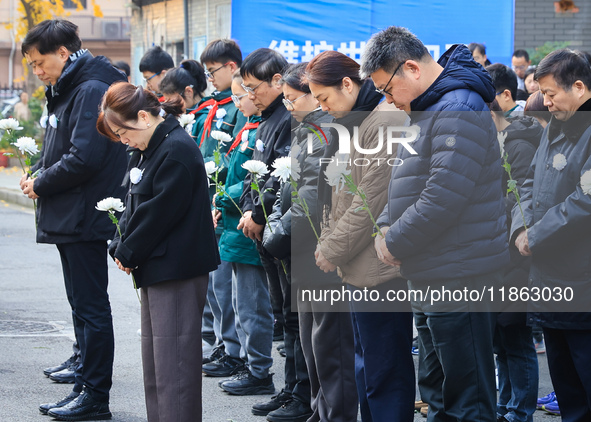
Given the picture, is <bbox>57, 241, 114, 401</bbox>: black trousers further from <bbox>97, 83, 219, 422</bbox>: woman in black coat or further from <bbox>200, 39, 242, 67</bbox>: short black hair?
<bbox>200, 39, 242, 67</bbox>: short black hair

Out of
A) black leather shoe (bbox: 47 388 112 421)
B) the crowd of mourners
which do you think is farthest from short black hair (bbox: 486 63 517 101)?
black leather shoe (bbox: 47 388 112 421)

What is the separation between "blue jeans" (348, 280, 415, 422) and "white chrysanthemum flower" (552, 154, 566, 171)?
0.94 meters

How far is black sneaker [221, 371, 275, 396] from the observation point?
5.66 m

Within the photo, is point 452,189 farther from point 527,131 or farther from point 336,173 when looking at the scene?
point 527,131

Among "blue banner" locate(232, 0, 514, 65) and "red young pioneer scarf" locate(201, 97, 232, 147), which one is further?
"blue banner" locate(232, 0, 514, 65)

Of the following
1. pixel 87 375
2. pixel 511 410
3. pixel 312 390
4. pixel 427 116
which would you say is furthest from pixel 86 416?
pixel 427 116

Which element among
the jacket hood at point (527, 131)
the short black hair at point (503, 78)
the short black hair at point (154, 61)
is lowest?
the jacket hood at point (527, 131)

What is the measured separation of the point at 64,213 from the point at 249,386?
64.0 inches

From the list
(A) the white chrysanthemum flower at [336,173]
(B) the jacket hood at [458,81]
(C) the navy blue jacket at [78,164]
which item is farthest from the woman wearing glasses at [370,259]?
(C) the navy blue jacket at [78,164]

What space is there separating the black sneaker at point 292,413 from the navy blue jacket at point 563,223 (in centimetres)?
159

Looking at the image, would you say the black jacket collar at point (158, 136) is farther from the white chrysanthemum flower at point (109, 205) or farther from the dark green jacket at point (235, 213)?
the dark green jacket at point (235, 213)

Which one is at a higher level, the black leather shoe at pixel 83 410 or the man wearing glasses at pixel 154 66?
the man wearing glasses at pixel 154 66

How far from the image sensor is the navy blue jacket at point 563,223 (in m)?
3.88

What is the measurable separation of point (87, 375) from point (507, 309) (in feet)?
8.02
